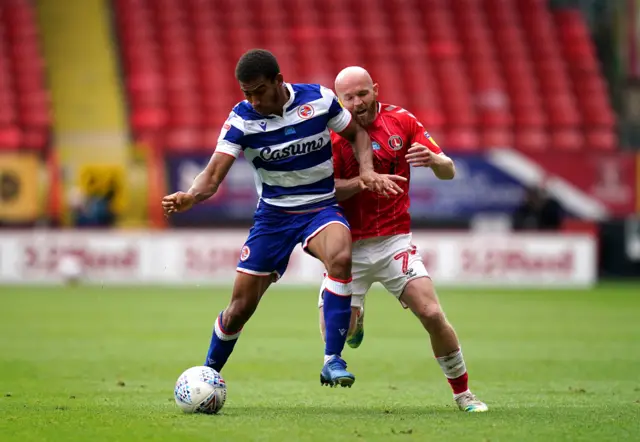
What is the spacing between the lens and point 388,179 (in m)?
7.27

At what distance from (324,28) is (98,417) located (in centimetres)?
2285

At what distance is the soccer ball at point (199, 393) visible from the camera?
7.04m

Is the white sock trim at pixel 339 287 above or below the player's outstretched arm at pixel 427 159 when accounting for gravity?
below

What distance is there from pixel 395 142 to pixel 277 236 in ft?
3.42

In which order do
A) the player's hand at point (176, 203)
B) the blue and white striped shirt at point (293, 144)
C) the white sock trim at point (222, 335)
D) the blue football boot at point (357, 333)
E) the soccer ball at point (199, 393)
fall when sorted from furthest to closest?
the blue football boot at point (357, 333)
the white sock trim at point (222, 335)
the blue and white striped shirt at point (293, 144)
the soccer ball at point (199, 393)
the player's hand at point (176, 203)

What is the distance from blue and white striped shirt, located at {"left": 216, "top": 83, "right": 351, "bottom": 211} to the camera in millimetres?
7262

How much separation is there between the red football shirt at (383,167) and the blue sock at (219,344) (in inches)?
42.3

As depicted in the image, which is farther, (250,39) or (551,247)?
(250,39)

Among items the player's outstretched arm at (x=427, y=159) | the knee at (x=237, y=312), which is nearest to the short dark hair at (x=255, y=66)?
the player's outstretched arm at (x=427, y=159)

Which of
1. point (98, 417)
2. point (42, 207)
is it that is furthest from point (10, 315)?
point (98, 417)

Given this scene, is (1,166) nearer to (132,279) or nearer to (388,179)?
(132,279)

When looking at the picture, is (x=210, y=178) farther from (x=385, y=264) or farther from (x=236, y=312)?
(x=385, y=264)

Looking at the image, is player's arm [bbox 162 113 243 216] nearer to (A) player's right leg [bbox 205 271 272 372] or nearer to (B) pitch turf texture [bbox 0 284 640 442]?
(A) player's right leg [bbox 205 271 272 372]

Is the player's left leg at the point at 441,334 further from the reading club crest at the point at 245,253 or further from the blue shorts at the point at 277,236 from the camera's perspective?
the reading club crest at the point at 245,253
